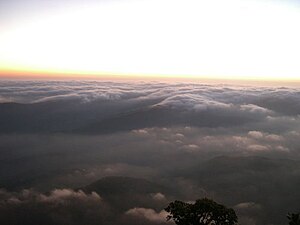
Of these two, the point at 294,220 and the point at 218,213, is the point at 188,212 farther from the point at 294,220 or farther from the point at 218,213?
the point at 294,220

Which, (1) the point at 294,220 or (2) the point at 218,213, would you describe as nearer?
(1) the point at 294,220

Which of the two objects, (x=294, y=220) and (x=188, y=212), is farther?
(x=188, y=212)

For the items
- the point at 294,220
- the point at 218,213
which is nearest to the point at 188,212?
the point at 218,213
